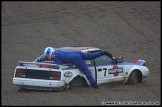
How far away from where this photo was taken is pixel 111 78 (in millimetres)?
15828

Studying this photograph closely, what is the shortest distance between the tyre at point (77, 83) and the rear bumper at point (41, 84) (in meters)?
0.39

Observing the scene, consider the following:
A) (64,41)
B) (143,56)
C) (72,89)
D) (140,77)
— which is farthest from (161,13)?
(72,89)

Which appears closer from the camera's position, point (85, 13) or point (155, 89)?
point (155, 89)

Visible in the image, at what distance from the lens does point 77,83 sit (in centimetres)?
1511

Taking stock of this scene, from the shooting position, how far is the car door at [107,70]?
15.5m

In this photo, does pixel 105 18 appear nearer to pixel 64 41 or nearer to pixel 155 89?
pixel 64 41

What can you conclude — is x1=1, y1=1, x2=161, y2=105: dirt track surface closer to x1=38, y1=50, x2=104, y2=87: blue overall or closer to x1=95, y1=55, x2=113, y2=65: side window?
x1=38, y1=50, x2=104, y2=87: blue overall

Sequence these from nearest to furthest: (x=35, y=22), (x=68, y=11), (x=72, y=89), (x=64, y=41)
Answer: (x=72, y=89), (x=64, y=41), (x=35, y=22), (x=68, y=11)

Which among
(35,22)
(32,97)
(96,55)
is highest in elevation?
(35,22)

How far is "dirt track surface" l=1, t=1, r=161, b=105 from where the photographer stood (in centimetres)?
1410

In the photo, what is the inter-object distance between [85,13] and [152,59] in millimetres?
14433

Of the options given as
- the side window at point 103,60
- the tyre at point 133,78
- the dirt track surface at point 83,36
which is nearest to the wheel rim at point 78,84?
the dirt track surface at point 83,36

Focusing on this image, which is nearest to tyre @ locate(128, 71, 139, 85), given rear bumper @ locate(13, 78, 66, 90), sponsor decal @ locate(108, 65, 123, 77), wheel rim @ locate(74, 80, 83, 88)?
sponsor decal @ locate(108, 65, 123, 77)

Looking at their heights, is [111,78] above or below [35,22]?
below
